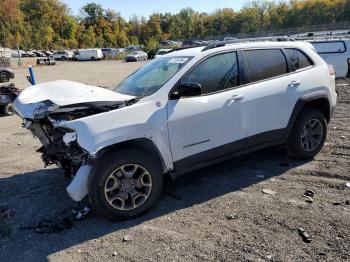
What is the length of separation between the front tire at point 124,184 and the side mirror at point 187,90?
2.62 ft

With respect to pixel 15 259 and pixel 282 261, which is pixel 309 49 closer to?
pixel 282 261

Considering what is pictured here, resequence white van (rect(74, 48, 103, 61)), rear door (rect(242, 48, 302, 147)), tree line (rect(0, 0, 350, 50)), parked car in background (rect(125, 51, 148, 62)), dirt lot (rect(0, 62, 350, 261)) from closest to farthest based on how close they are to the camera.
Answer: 1. dirt lot (rect(0, 62, 350, 261))
2. rear door (rect(242, 48, 302, 147))
3. parked car in background (rect(125, 51, 148, 62))
4. white van (rect(74, 48, 103, 61))
5. tree line (rect(0, 0, 350, 50))

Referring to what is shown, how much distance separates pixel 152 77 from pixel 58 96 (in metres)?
1.22

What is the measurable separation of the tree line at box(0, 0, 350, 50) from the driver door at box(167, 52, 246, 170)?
75.2 m

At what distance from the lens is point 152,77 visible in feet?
16.8

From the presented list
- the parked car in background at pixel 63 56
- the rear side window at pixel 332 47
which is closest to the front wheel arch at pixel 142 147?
the rear side window at pixel 332 47

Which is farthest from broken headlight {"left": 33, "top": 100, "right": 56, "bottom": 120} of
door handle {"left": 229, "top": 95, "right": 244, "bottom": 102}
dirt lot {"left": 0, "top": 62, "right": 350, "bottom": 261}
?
door handle {"left": 229, "top": 95, "right": 244, "bottom": 102}

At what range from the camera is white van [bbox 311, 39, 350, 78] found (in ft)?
51.0

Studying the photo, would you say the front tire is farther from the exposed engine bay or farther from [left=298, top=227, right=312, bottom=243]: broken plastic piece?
[left=298, top=227, right=312, bottom=243]: broken plastic piece

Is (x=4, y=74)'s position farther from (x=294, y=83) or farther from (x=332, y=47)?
(x=294, y=83)

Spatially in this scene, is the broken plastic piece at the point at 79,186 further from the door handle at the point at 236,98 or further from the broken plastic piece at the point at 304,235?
the broken plastic piece at the point at 304,235

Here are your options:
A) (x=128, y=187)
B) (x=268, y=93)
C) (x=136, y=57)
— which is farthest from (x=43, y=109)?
(x=136, y=57)

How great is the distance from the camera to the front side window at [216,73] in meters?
4.84

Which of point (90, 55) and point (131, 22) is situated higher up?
point (131, 22)
